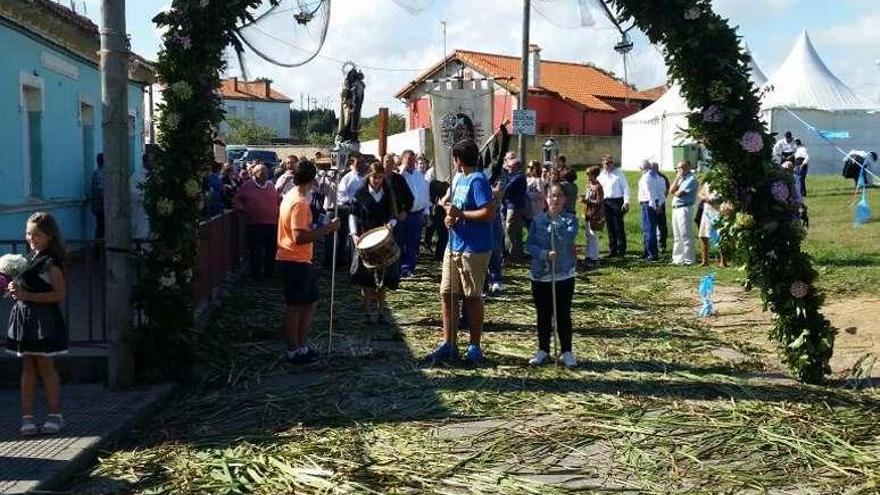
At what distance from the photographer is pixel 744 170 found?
7871mm

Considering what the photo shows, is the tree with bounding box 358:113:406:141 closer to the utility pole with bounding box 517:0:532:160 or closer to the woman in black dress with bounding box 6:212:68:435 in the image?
the utility pole with bounding box 517:0:532:160

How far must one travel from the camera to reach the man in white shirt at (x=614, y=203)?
17.8 m

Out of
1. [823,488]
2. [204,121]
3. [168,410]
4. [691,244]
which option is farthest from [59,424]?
[691,244]

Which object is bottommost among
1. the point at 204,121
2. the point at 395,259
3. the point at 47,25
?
the point at 395,259

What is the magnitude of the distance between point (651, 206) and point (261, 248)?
6.86m

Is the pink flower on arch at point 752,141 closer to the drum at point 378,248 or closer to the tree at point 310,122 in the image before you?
the drum at point 378,248

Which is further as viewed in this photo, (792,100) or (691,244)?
(792,100)

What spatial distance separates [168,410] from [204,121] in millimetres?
2371

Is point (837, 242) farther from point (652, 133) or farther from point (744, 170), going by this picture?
point (652, 133)

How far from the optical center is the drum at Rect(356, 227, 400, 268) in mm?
9523

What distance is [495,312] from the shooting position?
1161cm

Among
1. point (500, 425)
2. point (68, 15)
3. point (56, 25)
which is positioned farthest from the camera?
point (68, 15)

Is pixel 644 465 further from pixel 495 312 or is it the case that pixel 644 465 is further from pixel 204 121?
pixel 495 312

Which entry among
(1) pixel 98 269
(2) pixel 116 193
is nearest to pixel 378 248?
(2) pixel 116 193
